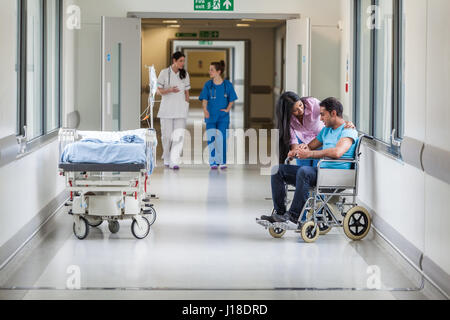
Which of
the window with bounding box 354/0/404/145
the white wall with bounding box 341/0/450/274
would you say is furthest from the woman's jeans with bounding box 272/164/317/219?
the window with bounding box 354/0/404/145

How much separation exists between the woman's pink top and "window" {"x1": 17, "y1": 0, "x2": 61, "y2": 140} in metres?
2.32

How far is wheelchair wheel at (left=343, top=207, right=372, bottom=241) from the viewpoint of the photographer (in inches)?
272

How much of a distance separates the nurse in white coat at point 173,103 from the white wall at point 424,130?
16.8 feet

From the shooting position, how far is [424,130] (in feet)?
18.8

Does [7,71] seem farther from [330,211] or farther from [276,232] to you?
[330,211]

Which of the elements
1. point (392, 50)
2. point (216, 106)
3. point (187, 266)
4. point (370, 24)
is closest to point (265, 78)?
point (216, 106)

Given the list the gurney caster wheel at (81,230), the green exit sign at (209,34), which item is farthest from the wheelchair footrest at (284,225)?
the green exit sign at (209,34)

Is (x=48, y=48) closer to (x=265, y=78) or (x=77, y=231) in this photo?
(x=77, y=231)

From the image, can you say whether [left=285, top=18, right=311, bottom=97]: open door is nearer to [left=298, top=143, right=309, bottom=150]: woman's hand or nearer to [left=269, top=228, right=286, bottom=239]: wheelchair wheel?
[left=298, top=143, right=309, bottom=150]: woman's hand

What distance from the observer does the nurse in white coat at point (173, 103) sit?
11.7m

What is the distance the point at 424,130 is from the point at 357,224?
1.48 meters

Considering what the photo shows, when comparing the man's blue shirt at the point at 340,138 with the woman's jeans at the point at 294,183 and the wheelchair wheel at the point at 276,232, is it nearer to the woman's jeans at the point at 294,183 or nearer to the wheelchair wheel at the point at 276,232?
the woman's jeans at the point at 294,183

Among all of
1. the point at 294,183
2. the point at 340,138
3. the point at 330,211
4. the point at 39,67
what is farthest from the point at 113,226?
the point at 39,67
